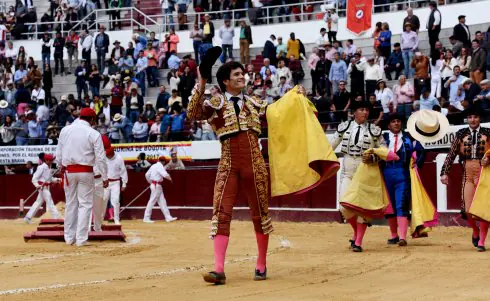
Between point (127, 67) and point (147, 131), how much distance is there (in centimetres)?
474

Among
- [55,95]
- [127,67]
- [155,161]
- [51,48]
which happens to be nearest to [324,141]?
[155,161]

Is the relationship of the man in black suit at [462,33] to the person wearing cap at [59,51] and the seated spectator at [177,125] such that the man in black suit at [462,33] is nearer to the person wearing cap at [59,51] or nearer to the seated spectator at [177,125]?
the seated spectator at [177,125]

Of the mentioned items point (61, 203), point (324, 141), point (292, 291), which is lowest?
point (61, 203)

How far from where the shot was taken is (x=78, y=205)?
13836mm

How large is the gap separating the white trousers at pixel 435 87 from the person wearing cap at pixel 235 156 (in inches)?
464

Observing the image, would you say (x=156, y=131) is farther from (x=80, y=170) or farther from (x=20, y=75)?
(x=80, y=170)

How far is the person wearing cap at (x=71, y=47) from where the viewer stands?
30484 mm

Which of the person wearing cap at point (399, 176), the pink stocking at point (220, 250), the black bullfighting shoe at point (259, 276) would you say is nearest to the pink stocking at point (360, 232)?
the person wearing cap at point (399, 176)

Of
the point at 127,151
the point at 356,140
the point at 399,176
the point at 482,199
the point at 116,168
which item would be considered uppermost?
the point at 356,140

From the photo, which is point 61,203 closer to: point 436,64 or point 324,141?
point 436,64

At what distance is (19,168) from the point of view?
25.6 metres

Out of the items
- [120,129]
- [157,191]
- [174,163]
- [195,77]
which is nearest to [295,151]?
[157,191]

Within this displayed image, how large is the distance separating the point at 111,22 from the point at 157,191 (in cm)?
1141

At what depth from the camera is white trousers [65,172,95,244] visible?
1362cm
